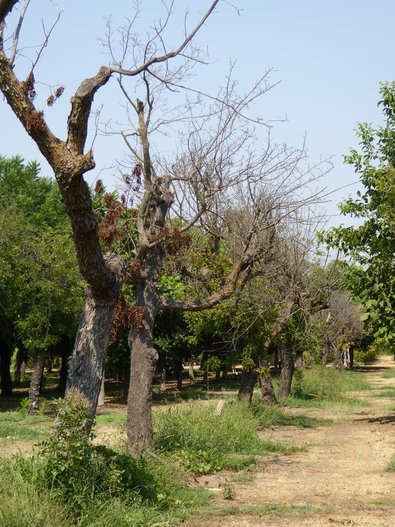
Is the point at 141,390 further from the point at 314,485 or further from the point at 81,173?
the point at 81,173

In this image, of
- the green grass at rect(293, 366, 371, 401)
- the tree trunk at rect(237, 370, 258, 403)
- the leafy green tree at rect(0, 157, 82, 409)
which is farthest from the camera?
the green grass at rect(293, 366, 371, 401)

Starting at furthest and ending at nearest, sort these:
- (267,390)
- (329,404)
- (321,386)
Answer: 1. (321,386)
2. (329,404)
3. (267,390)

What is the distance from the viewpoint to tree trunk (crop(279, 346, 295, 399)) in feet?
102

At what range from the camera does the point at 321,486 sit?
12617mm

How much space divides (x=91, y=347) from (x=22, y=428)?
13.5m

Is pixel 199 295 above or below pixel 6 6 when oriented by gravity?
below

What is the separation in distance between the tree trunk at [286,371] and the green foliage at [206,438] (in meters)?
12.1

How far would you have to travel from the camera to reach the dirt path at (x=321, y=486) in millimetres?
9852

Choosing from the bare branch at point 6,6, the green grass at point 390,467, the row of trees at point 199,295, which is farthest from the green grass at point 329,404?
the bare branch at point 6,6

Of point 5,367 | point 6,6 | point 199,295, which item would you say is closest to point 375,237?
point 199,295

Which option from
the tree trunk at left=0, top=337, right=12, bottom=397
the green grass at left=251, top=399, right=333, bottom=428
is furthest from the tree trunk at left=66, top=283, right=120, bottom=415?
the tree trunk at left=0, top=337, right=12, bottom=397

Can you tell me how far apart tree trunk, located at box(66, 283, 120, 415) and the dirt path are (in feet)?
7.04

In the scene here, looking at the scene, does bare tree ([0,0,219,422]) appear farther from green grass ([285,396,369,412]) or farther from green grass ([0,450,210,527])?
→ green grass ([285,396,369,412])

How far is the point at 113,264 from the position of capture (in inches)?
392
